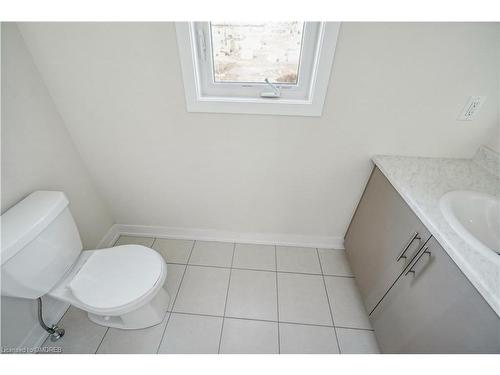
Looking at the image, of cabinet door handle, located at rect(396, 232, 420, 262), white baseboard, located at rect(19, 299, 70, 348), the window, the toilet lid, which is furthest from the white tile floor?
the window

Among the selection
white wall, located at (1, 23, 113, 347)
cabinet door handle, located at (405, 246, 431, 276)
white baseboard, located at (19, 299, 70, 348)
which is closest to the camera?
cabinet door handle, located at (405, 246, 431, 276)

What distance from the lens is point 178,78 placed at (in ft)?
3.44

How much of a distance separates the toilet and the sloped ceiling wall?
48cm

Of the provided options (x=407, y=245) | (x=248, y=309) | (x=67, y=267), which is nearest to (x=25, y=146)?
(x=67, y=267)

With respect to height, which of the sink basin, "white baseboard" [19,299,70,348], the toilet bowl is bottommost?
"white baseboard" [19,299,70,348]

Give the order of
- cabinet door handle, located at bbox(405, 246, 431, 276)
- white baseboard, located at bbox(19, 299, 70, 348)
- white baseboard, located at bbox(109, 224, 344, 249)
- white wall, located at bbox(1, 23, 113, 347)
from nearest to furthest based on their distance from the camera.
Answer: cabinet door handle, located at bbox(405, 246, 431, 276)
white wall, located at bbox(1, 23, 113, 347)
white baseboard, located at bbox(19, 299, 70, 348)
white baseboard, located at bbox(109, 224, 344, 249)

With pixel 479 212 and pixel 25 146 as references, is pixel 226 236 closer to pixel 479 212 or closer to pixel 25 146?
pixel 25 146

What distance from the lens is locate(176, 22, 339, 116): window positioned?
38.6 inches

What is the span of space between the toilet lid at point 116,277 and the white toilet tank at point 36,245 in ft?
0.36

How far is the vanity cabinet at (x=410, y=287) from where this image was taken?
65 centimetres

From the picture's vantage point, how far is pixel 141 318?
46.3 inches

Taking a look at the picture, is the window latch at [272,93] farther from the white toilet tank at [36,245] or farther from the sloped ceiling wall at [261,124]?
the white toilet tank at [36,245]

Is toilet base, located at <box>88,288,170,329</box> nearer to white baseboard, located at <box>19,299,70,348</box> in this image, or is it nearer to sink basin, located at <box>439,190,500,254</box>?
white baseboard, located at <box>19,299,70,348</box>

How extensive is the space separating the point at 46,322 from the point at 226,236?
1165mm
